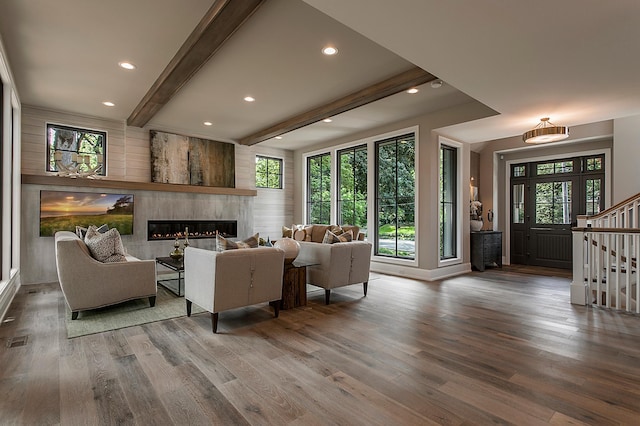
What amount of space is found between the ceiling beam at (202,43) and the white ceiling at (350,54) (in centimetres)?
10

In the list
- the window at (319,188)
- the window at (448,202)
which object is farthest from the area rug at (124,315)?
the window at (448,202)

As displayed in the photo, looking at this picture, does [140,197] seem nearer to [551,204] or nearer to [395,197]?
[395,197]

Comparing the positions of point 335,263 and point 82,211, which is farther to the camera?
point 82,211

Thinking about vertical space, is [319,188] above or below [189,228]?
above

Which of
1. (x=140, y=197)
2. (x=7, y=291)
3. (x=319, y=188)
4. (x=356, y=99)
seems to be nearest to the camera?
(x=7, y=291)

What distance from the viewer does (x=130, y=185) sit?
6.18 m

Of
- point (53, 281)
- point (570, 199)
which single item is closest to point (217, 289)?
point (53, 281)

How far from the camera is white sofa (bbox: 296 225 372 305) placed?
4215 millimetres

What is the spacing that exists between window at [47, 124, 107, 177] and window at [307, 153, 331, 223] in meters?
4.49

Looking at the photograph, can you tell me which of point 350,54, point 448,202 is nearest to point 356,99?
point 350,54

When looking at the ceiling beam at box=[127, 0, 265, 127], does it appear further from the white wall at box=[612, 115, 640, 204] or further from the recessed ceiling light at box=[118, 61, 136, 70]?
the white wall at box=[612, 115, 640, 204]

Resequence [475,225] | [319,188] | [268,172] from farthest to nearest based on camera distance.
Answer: [268,172], [319,188], [475,225]

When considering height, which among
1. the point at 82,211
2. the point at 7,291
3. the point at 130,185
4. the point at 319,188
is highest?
the point at 319,188

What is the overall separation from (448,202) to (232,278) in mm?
4727
